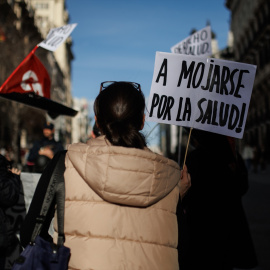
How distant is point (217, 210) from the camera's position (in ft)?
11.2

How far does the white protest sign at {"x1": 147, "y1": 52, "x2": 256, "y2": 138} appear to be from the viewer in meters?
3.31

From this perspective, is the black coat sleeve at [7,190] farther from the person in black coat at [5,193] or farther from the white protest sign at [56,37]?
the white protest sign at [56,37]

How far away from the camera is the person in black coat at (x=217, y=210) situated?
132 inches

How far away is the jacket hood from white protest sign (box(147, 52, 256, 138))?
4.71 feet

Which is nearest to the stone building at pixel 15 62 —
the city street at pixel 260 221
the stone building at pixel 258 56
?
the city street at pixel 260 221

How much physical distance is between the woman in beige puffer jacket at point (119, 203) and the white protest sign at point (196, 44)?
4902 mm

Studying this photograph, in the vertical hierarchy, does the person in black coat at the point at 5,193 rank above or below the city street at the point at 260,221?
above

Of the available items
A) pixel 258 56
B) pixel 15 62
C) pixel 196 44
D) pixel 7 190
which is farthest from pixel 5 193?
pixel 258 56

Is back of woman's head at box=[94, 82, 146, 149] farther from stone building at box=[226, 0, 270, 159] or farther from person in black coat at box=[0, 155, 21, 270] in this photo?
stone building at box=[226, 0, 270, 159]

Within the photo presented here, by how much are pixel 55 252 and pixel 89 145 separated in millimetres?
502

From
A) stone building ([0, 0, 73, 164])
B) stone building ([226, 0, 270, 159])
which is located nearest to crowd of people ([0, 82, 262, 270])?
stone building ([0, 0, 73, 164])

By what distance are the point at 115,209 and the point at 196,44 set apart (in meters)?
5.33

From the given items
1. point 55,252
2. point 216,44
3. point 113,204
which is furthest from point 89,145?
point 216,44

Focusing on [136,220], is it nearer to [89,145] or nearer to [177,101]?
[89,145]
